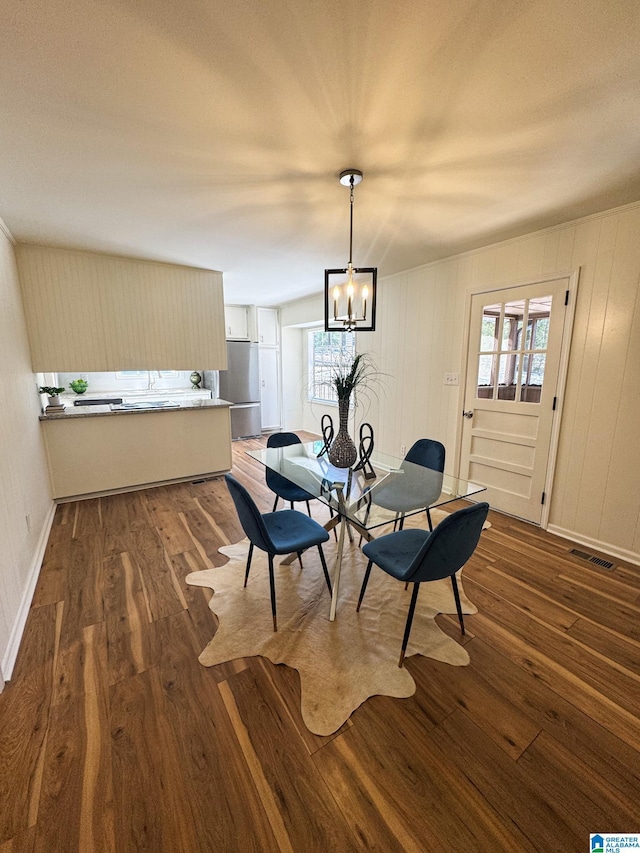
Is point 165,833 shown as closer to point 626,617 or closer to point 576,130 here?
point 626,617

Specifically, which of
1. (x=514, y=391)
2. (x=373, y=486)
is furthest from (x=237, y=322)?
(x=373, y=486)

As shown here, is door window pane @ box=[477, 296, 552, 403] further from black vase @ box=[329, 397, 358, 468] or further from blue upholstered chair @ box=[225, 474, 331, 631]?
blue upholstered chair @ box=[225, 474, 331, 631]

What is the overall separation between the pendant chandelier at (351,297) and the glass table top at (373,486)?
3.29 ft

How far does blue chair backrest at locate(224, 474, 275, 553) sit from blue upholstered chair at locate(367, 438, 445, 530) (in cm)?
66

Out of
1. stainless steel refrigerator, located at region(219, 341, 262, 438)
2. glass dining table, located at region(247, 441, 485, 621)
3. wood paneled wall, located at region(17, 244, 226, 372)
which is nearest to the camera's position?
glass dining table, located at region(247, 441, 485, 621)

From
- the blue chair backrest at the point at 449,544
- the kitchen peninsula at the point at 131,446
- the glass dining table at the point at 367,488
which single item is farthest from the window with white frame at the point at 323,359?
the blue chair backrest at the point at 449,544


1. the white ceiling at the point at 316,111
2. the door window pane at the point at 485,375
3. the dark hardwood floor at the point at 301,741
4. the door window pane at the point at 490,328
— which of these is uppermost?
the white ceiling at the point at 316,111

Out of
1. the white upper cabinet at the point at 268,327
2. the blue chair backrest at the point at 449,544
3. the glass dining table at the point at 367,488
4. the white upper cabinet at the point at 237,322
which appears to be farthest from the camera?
the white upper cabinet at the point at 268,327

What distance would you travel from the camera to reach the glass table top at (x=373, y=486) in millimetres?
1903

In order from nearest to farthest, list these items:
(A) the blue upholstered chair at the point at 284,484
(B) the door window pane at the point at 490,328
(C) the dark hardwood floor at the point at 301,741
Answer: (C) the dark hardwood floor at the point at 301,741
(A) the blue upholstered chair at the point at 284,484
(B) the door window pane at the point at 490,328

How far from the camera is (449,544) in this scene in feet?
4.92

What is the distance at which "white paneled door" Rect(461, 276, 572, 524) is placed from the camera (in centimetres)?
285

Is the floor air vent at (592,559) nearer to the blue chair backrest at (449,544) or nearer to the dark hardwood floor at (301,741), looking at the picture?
the dark hardwood floor at (301,741)

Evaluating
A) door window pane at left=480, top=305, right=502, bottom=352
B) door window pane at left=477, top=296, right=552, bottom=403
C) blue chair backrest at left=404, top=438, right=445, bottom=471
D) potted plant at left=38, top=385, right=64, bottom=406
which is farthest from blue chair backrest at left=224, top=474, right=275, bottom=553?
potted plant at left=38, top=385, right=64, bottom=406
